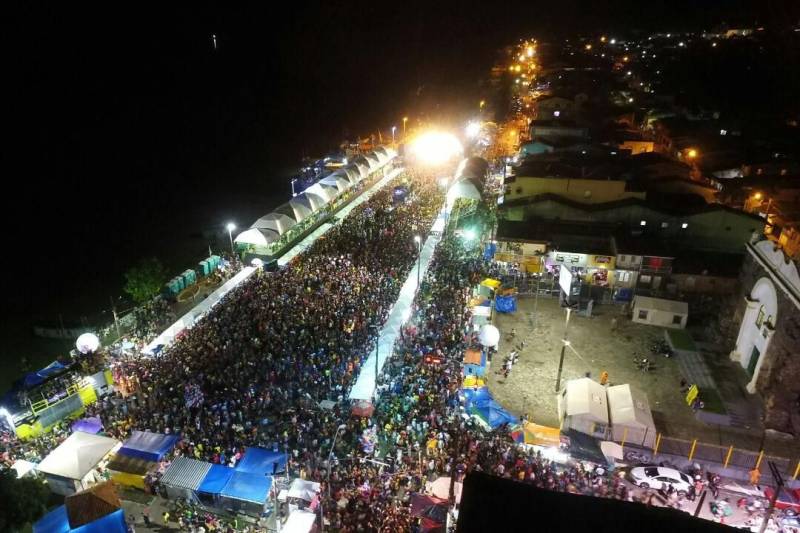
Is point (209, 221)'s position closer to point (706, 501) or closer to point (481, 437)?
point (481, 437)

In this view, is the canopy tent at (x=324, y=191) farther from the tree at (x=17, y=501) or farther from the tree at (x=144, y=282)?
the tree at (x=17, y=501)

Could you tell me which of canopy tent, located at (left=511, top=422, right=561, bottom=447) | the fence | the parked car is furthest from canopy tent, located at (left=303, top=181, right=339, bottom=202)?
the parked car

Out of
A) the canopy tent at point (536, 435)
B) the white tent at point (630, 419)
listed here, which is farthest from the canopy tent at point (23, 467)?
the white tent at point (630, 419)

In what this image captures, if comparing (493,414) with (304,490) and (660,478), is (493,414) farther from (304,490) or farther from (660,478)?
(304,490)

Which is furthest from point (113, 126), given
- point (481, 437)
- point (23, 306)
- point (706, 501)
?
point (706, 501)

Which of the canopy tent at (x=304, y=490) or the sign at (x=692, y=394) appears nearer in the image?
the canopy tent at (x=304, y=490)

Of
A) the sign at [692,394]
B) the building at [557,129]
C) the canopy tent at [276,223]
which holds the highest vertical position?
the building at [557,129]

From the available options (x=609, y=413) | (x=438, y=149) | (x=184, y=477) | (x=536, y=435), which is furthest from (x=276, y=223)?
(x=438, y=149)
